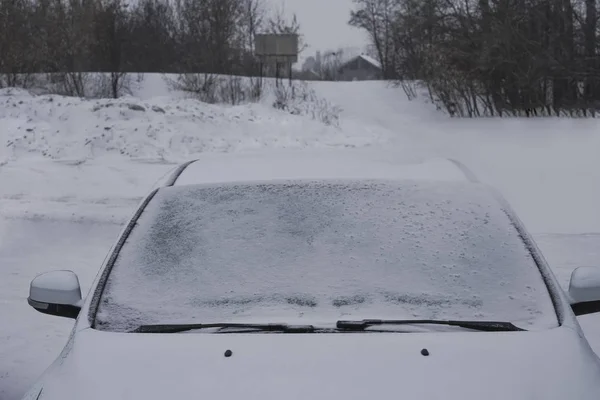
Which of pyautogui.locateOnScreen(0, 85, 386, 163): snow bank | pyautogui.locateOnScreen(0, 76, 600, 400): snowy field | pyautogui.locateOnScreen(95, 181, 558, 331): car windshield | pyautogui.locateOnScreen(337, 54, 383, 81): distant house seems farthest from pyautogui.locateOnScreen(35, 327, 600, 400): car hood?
pyautogui.locateOnScreen(337, 54, 383, 81): distant house

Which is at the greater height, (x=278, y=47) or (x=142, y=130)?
(x=278, y=47)

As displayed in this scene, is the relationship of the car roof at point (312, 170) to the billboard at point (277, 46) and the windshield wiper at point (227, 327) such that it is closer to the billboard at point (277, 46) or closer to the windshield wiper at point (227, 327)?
the windshield wiper at point (227, 327)

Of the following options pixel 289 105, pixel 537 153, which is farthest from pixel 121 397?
pixel 289 105

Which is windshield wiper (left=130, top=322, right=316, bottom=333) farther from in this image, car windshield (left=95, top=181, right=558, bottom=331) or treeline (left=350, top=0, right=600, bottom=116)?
treeline (left=350, top=0, right=600, bottom=116)

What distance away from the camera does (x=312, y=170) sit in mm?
3586

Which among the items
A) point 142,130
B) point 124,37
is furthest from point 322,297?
point 124,37

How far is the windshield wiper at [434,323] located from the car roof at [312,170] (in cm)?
99

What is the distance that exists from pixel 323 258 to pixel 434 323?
1.75 ft

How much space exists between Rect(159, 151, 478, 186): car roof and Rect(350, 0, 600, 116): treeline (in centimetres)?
2742

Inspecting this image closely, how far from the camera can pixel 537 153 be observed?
18312mm

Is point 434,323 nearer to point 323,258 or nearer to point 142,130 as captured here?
point 323,258

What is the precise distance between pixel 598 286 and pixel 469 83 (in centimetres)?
3017

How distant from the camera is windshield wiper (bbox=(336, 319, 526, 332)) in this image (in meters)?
2.55

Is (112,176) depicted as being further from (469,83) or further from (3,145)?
(469,83)
